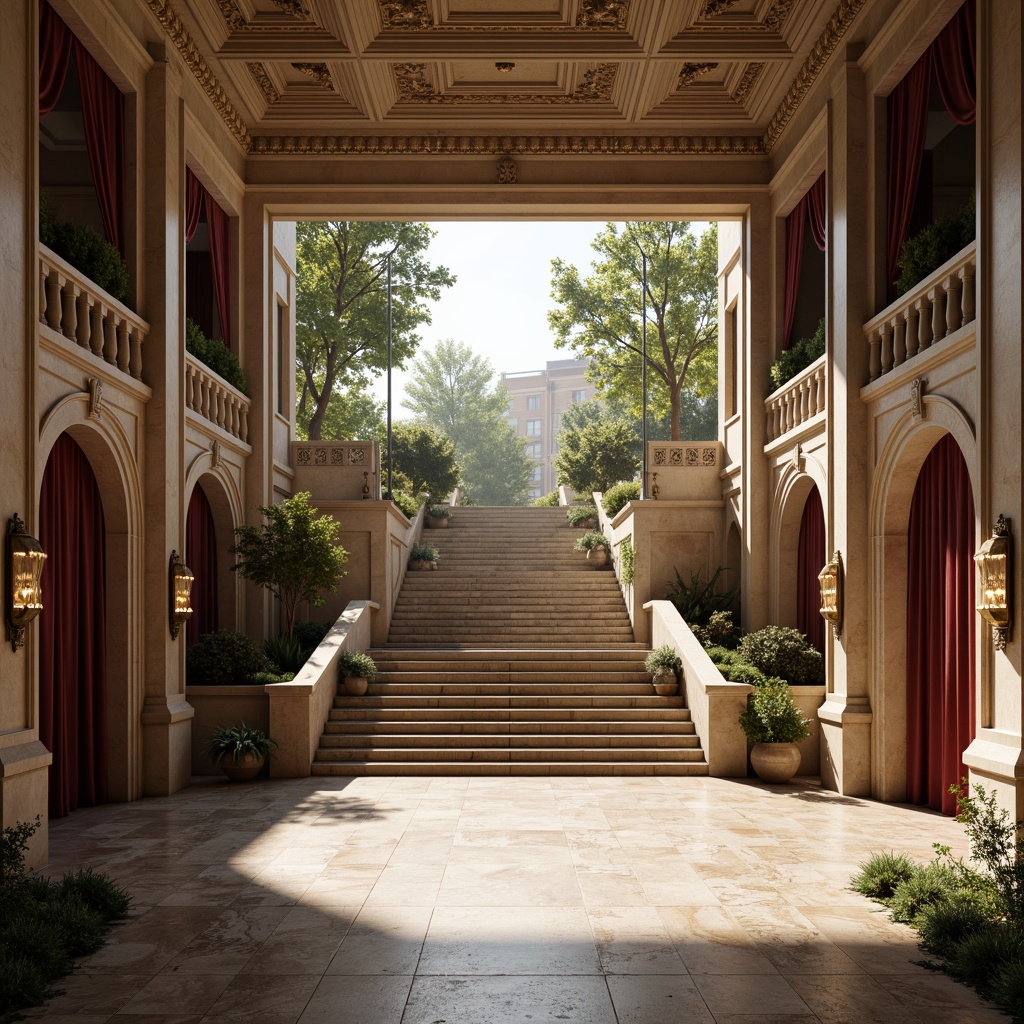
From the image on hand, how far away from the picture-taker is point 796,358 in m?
15.7

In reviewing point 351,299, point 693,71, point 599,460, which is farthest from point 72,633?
point 599,460

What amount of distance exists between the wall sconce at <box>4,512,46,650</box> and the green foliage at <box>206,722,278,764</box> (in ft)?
15.2

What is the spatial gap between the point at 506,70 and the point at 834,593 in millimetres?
8719

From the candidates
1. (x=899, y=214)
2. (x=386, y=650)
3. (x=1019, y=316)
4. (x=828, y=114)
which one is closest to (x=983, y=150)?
(x=1019, y=316)

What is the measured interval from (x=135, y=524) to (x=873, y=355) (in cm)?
871

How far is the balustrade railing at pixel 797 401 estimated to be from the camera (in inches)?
559

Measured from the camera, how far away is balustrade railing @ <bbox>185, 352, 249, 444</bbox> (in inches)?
562

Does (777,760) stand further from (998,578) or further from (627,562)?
(627,562)

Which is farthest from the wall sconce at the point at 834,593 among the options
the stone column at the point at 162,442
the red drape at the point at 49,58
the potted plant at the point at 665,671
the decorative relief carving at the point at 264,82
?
the decorative relief carving at the point at 264,82

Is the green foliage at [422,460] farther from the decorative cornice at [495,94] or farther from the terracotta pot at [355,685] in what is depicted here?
the terracotta pot at [355,685]

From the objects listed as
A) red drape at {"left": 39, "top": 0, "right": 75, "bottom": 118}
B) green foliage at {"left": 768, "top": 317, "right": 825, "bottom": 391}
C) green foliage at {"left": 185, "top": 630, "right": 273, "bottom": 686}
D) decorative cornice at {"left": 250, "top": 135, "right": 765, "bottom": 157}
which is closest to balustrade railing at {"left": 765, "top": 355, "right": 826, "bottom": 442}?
green foliage at {"left": 768, "top": 317, "right": 825, "bottom": 391}

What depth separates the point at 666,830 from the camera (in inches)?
399

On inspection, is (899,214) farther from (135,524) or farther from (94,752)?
(94,752)

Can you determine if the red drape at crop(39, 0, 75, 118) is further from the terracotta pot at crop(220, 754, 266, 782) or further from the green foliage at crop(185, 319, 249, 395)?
the terracotta pot at crop(220, 754, 266, 782)
